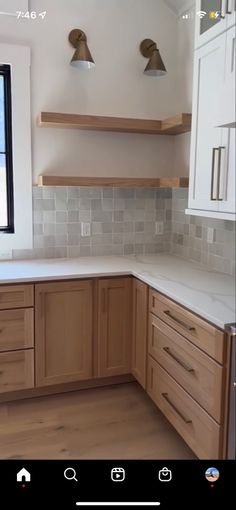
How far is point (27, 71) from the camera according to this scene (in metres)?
2.72

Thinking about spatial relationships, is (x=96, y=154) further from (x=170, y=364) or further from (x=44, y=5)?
(x=170, y=364)

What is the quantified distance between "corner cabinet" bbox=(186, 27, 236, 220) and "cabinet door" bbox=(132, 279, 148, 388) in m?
0.57

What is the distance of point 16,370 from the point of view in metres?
2.45

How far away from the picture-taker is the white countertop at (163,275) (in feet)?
6.09

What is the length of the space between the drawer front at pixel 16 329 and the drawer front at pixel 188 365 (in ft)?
2.34

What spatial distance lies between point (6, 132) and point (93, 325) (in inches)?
56.4

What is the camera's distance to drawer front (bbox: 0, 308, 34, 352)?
238 cm

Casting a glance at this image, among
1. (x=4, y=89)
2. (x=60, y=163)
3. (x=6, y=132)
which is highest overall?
(x=4, y=89)

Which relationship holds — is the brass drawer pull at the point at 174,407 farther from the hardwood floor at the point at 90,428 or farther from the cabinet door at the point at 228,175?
the cabinet door at the point at 228,175

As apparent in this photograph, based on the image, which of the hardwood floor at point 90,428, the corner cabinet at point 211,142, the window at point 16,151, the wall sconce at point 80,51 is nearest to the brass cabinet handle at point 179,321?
the corner cabinet at point 211,142
